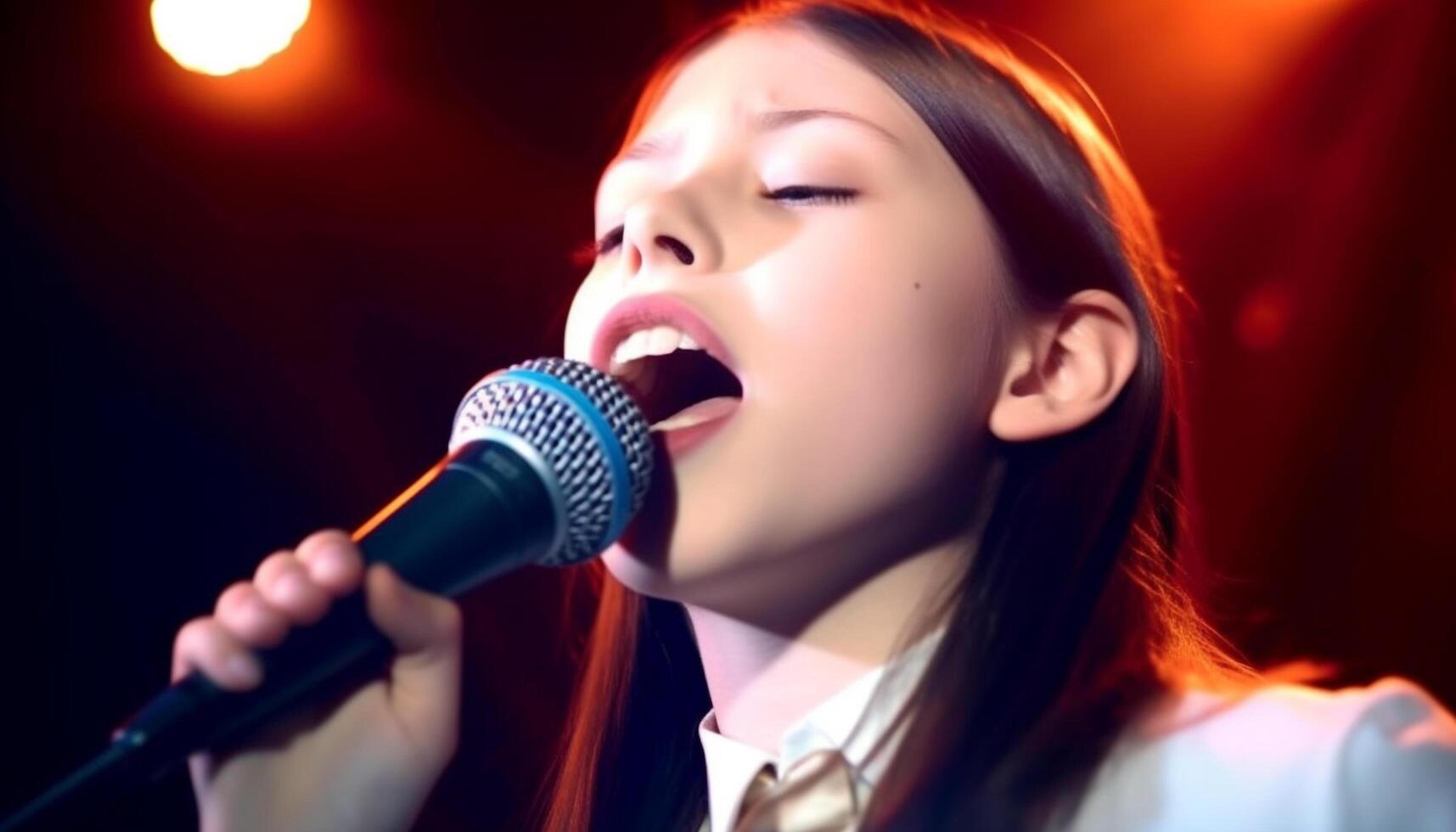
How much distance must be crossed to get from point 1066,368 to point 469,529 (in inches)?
23.7

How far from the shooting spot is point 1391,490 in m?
2.08

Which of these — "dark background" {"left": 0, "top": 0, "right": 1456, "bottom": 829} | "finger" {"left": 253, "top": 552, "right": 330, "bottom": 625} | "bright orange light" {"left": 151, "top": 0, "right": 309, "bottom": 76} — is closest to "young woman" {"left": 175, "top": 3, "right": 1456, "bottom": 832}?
"finger" {"left": 253, "top": 552, "right": 330, "bottom": 625}

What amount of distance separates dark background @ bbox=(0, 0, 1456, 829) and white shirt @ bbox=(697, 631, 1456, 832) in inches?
36.7

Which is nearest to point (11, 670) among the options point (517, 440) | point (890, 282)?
point (517, 440)

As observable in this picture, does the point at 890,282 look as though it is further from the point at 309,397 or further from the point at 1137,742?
the point at 309,397

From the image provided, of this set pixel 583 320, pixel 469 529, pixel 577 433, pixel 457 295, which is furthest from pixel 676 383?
pixel 457 295

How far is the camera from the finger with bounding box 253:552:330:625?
2.30 feet

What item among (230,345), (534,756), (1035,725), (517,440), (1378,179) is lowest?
(534,756)

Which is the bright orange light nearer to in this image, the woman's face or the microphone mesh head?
the woman's face

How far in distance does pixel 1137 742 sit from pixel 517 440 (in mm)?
478

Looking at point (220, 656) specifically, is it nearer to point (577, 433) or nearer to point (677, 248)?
point (577, 433)

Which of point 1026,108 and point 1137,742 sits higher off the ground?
point 1026,108

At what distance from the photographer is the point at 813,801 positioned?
3.06 feet

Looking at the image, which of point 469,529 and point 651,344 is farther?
point 651,344
